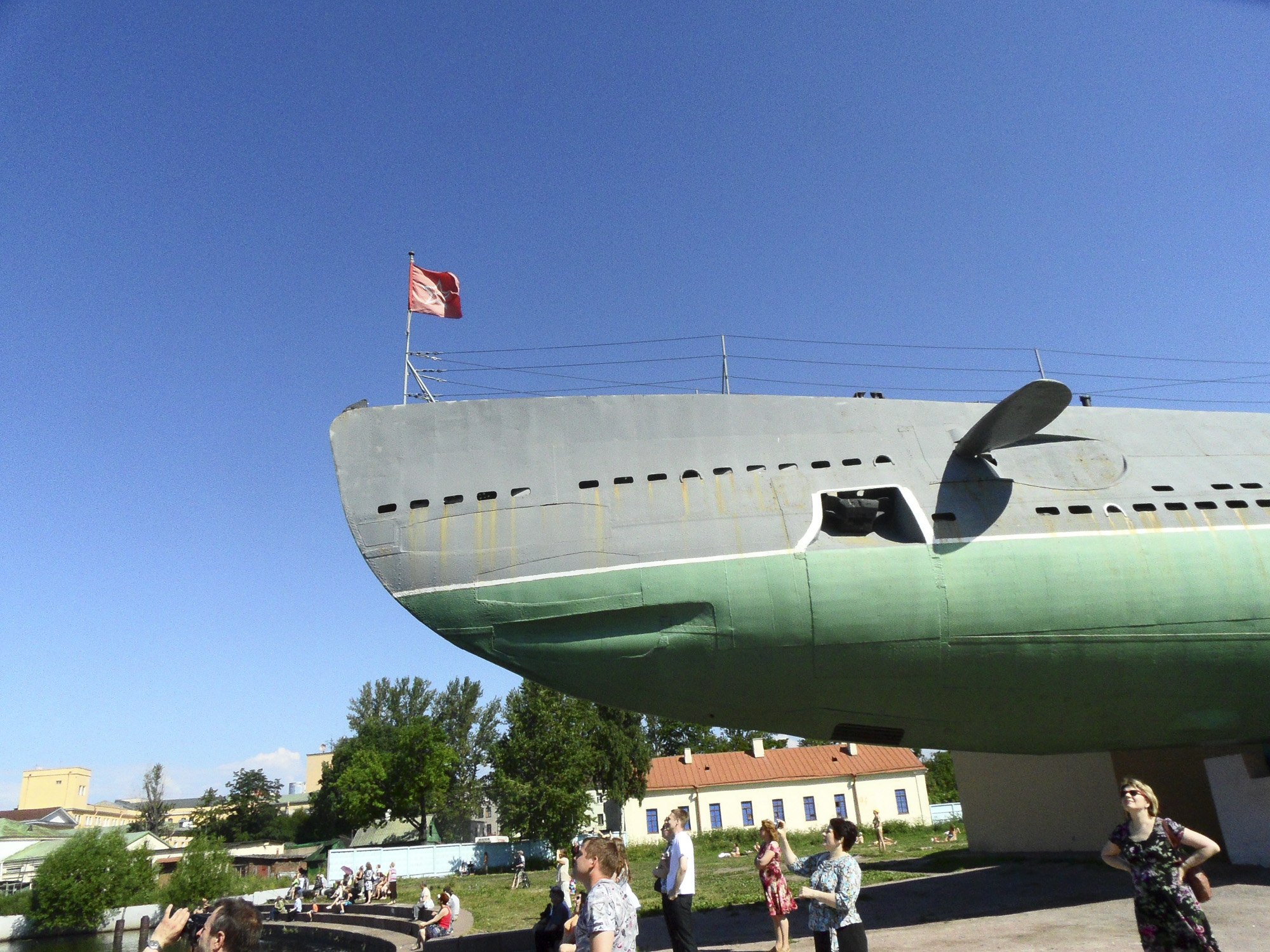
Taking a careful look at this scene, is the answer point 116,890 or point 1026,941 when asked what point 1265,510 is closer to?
point 1026,941

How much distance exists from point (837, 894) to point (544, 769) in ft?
107

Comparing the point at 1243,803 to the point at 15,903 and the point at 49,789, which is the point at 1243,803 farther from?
the point at 49,789

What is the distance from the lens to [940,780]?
54719 millimetres

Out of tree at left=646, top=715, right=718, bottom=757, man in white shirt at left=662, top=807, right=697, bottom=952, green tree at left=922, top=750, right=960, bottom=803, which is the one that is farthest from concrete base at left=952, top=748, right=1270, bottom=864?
tree at left=646, top=715, right=718, bottom=757

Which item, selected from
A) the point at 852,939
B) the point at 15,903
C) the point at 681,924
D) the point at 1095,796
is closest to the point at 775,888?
the point at 681,924

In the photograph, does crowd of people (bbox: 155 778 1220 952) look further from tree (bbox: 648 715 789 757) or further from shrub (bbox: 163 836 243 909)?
tree (bbox: 648 715 789 757)

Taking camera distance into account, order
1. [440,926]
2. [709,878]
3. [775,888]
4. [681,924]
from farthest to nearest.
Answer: [709,878], [440,926], [775,888], [681,924]

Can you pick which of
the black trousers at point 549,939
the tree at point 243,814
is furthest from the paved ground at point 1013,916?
the tree at point 243,814

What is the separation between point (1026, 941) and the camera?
7.55 m

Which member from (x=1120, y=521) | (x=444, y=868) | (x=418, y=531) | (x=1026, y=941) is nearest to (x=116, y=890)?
(x=444, y=868)

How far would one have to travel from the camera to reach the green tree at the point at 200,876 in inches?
1064

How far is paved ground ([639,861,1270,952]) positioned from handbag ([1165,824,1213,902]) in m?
3.84

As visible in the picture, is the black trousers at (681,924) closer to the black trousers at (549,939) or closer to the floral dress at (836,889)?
the black trousers at (549,939)

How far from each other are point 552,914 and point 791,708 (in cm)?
337
